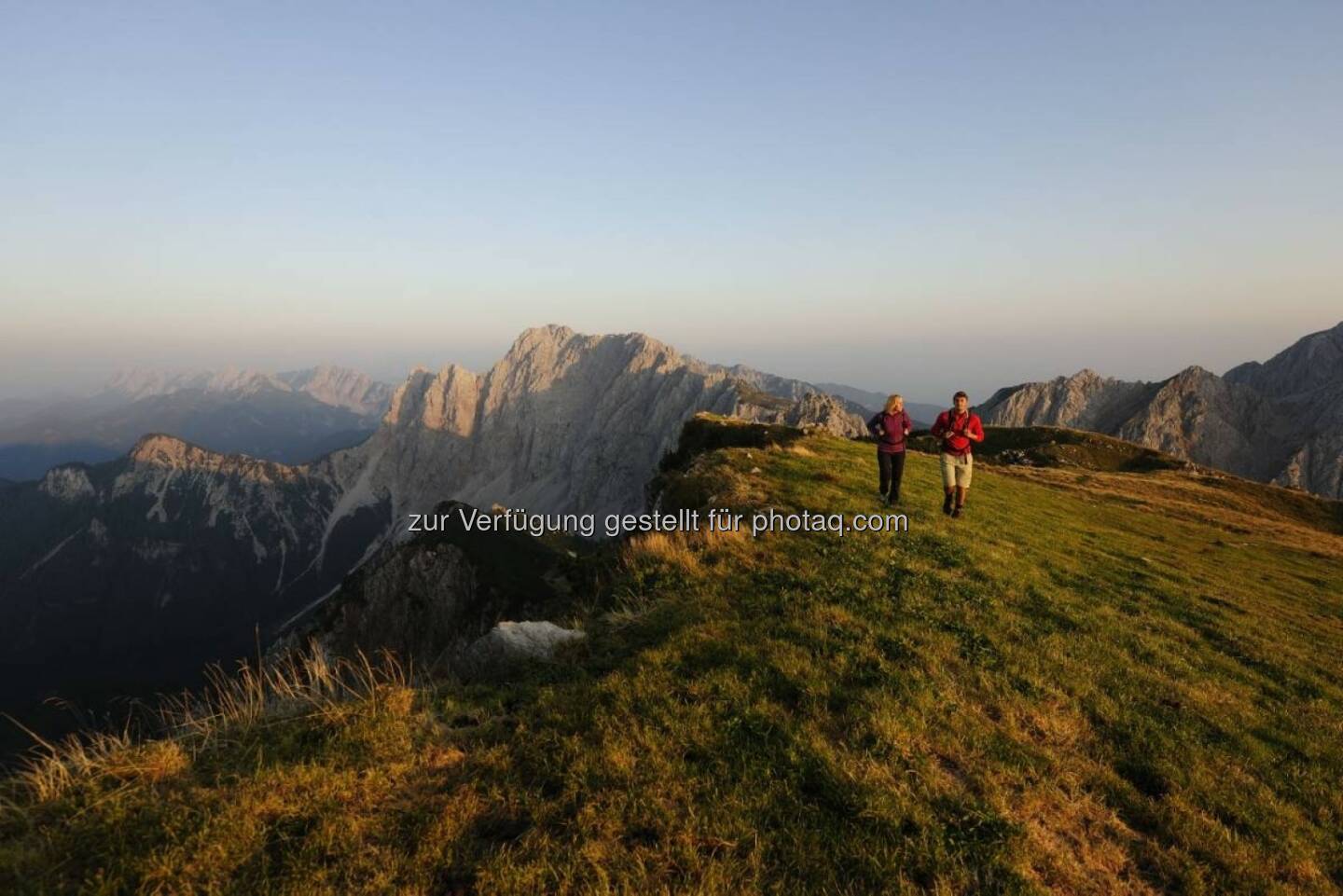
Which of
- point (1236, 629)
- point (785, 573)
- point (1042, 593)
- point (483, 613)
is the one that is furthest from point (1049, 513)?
point (483, 613)

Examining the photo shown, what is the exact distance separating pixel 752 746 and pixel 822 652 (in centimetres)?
300

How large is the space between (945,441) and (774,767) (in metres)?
15.3

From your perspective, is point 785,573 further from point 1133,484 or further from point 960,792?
point 1133,484

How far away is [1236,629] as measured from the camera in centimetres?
1644

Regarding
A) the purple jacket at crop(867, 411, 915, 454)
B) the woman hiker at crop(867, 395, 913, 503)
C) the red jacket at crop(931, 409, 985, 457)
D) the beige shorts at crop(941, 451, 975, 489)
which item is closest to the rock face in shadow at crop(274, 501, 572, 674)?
the woman hiker at crop(867, 395, 913, 503)

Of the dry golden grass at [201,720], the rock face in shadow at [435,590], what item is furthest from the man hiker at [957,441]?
the rock face in shadow at [435,590]

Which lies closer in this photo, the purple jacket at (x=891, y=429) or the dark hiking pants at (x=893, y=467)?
the purple jacket at (x=891, y=429)

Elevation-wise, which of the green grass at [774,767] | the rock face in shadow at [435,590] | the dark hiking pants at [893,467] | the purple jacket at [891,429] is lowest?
the rock face in shadow at [435,590]

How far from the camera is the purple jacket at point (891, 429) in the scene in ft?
67.0

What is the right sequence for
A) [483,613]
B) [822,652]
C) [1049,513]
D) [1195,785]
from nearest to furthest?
[1195,785] → [822,652] → [1049,513] → [483,613]

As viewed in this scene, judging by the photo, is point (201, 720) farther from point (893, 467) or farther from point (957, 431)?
point (957, 431)

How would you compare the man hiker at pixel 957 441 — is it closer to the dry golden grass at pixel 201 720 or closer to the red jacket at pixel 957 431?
the red jacket at pixel 957 431

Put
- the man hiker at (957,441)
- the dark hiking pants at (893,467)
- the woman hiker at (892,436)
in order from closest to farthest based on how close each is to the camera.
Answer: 1. the man hiker at (957,441)
2. the woman hiker at (892,436)
3. the dark hiking pants at (893,467)

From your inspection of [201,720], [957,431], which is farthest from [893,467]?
[201,720]
